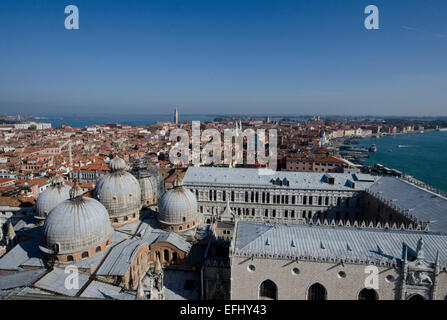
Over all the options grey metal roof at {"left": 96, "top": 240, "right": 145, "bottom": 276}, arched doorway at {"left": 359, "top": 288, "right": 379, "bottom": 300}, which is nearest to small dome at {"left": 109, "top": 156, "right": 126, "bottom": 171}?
grey metal roof at {"left": 96, "top": 240, "right": 145, "bottom": 276}

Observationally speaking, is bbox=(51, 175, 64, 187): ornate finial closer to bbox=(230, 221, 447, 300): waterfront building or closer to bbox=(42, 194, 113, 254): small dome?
bbox=(42, 194, 113, 254): small dome

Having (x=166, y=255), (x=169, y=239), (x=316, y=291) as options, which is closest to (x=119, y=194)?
(x=169, y=239)

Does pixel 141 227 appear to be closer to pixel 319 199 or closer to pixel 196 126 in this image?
pixel 319 199

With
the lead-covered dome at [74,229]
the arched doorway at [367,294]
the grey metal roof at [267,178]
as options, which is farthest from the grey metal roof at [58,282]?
the grey metal roof at [267,178]

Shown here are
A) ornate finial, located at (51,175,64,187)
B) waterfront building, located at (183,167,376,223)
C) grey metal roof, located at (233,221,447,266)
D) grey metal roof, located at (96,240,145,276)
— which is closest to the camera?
grey metal roof, located at (233,221,447,266)

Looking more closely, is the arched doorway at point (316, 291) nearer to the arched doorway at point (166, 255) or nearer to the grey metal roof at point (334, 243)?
the grey metal roof at point (334, 243)

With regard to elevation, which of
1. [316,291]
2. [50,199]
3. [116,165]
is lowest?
[316,291]

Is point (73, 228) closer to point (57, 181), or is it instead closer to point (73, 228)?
point (73, 228)
